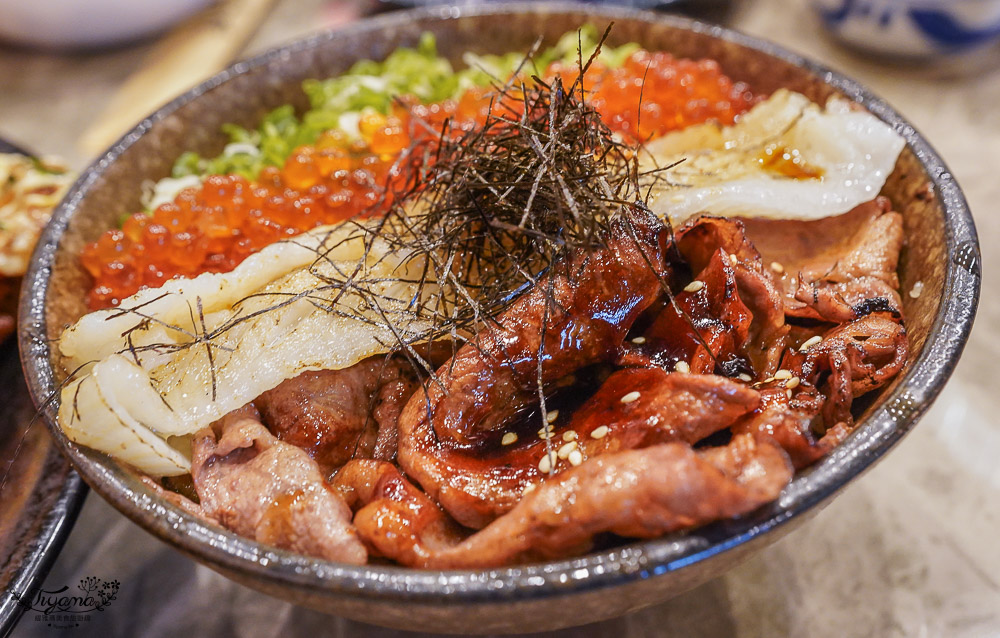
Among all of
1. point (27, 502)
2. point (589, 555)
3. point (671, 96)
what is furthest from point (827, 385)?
point (27, 502)

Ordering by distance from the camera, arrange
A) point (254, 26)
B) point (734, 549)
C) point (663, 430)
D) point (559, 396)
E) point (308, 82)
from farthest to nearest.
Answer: point (254, 26) < point (308, 82) < point (559, 396) < point (663, 430) < point (734, 549)

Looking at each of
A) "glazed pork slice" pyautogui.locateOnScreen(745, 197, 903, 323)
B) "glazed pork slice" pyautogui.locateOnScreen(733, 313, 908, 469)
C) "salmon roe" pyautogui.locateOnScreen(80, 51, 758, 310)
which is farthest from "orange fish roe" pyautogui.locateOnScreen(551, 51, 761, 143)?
"glazed pork slice" pyautogui.locateOnScreen(733, 313, 908, 469)

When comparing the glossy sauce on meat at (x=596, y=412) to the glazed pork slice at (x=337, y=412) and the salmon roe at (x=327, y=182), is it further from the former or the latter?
the salmon roe at (x=327, y=182)

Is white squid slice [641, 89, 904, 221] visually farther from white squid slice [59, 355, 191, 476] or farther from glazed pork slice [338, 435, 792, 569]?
white squid slice [59, 355, 191, 476]

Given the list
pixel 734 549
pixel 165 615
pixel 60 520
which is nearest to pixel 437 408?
pixel 734 549

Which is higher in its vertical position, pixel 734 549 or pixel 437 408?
pixel 437 408

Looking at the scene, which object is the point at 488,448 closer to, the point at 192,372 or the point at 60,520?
the point at 192,372
